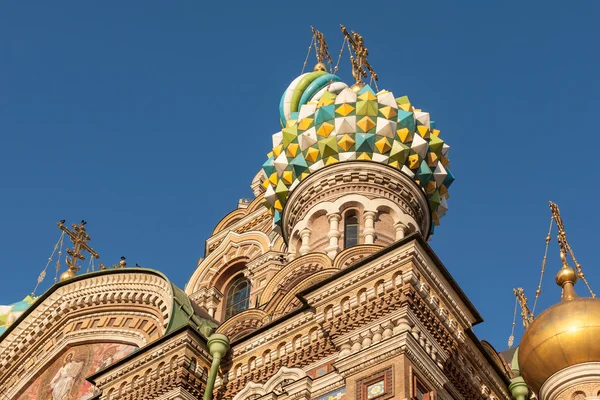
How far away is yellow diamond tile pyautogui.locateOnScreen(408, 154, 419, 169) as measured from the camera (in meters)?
13.9

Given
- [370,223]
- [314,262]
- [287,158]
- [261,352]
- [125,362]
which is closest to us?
[261,352]

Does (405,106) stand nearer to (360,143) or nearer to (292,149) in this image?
(360,143)

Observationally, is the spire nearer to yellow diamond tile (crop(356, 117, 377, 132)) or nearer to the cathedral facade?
the cathedral facade

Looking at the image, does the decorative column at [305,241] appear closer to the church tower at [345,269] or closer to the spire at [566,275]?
the church tower at [345,269]

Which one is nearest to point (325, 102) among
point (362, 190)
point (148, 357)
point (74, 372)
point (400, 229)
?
point (362, 190)

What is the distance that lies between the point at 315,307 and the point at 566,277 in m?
2.41

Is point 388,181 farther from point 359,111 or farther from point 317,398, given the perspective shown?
point 317,398

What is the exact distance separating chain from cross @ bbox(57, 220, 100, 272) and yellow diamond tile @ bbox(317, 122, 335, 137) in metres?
4.15

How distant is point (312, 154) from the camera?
13953 millimetres

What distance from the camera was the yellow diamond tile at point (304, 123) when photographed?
14234 mm

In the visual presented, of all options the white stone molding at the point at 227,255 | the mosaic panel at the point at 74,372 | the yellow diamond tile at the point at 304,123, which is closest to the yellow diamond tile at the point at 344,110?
the yellow diamond tile at the point at 304,123

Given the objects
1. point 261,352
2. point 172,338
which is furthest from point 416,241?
point 172,338

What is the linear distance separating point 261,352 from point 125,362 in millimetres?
1517

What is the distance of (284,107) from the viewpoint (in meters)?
17.6
